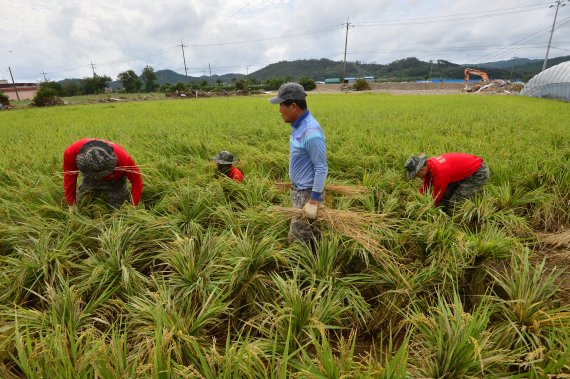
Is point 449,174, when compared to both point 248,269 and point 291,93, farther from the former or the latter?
point 248,269

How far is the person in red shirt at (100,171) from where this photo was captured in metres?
2.66

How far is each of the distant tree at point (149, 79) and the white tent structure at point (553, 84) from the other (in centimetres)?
4972

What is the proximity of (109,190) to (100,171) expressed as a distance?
18.4 inches

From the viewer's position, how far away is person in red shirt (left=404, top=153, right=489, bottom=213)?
3045 millimetres

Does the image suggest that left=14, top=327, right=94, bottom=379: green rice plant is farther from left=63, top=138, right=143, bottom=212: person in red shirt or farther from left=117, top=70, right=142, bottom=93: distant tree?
left=117, top=70, right=142, bottom=93: distant tree

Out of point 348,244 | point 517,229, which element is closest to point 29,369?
point 348,244

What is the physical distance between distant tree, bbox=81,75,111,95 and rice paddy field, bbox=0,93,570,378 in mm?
50467

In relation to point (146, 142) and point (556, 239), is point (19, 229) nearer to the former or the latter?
point (146, 142)

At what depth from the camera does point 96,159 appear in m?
2.63

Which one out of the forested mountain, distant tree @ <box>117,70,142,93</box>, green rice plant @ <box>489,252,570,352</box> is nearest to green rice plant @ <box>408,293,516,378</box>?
green rice plant @ <box>489,252,570,352</box>

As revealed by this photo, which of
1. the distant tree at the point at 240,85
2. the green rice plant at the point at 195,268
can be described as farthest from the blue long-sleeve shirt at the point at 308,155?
the distant tree at the point at 240,85

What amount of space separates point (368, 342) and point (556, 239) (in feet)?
7.37

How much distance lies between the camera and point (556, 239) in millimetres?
2785

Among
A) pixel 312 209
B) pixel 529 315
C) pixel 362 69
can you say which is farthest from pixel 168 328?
pixel 362 69
